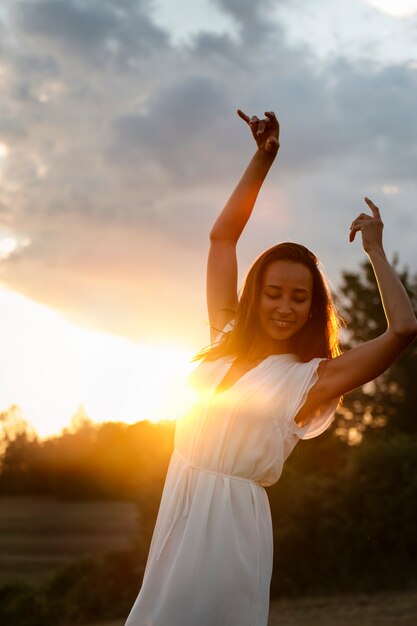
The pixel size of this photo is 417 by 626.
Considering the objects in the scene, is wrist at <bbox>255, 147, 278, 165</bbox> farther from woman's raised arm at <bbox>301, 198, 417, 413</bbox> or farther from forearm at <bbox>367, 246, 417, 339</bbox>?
forearm at <bbox>367, 246, 417, 339</bbox>

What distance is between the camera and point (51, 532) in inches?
1612

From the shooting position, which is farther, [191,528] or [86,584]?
[86,584]

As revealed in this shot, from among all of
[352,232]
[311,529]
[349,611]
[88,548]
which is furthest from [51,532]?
[352,232]

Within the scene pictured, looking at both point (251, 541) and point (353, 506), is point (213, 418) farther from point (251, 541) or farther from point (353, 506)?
point (353, 506)

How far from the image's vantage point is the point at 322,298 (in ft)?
10.1

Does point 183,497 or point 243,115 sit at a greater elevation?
point 243,115

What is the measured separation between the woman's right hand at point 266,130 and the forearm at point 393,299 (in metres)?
0.67

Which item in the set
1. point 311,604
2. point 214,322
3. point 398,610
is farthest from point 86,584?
point 214,322

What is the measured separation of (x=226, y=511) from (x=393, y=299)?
846 mm

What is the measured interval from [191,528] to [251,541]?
196mm

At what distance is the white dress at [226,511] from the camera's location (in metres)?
2.83

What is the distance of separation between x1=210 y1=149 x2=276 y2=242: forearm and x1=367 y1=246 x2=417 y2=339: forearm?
2.32 feet

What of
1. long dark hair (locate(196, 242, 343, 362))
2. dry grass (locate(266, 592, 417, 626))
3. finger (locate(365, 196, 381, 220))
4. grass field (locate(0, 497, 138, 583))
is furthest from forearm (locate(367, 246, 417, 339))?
grass field (locate(0, 497, 138, 583))

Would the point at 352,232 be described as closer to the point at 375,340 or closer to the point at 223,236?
the point at 375,340
